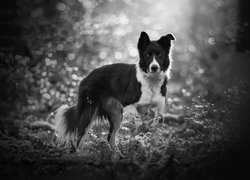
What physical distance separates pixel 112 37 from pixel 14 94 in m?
4.54

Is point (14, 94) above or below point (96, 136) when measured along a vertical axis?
above

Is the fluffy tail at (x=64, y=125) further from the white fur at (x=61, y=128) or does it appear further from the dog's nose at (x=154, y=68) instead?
the dog's nose at (x=154, y=68)

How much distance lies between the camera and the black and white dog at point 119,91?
6.43 m

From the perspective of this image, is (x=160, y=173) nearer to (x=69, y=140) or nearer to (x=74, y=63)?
(x=69, y=140)

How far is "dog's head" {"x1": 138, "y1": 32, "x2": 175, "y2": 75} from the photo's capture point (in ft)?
21.4

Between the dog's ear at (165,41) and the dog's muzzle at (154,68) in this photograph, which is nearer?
the dog's muzzle at (154,68)

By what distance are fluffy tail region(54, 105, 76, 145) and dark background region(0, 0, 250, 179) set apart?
0.37 meters

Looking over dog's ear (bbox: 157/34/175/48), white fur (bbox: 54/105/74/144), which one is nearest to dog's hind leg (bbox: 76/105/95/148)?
white fur (bbox: 54/105/74/144)

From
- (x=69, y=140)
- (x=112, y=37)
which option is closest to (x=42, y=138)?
(x=69, y=140)

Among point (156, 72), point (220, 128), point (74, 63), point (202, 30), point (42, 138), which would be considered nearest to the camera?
point (220, 128)

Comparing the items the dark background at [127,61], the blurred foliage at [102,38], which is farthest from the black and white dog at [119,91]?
the blurred foliage at [102,38]

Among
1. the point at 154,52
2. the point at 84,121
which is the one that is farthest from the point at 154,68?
the point at 84,121

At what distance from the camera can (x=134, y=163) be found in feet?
15.2

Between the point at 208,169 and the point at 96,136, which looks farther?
the point at 96,136
